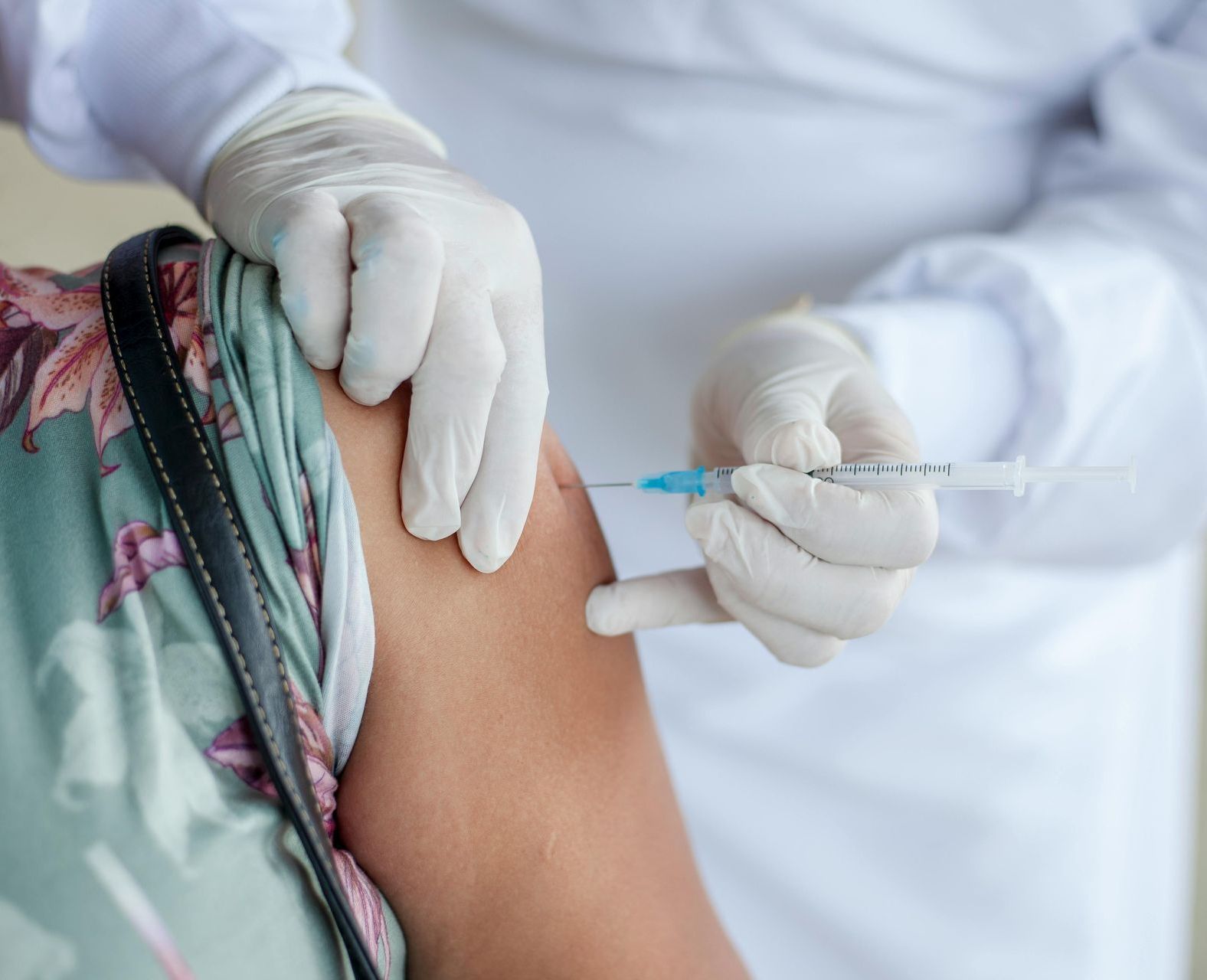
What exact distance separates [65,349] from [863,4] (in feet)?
3.31

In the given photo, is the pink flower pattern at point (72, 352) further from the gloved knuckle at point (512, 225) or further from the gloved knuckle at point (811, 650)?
the gloved knuckle at point (811, 650)

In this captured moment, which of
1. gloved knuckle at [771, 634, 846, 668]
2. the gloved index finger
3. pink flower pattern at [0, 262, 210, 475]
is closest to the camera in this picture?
pink flower pattern at [0, 262, 210, 475]

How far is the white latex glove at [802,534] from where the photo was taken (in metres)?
0.82

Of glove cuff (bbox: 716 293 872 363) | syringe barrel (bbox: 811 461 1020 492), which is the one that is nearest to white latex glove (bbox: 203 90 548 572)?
syringe barrel (bbox: 811 461 1020 492)

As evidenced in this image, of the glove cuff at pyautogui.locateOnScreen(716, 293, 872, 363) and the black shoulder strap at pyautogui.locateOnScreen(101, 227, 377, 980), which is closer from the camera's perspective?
the black shoulder strap at pyautogui.locateOnScreen(101, 227, 377, 980)

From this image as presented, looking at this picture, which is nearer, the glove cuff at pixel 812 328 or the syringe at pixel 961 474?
the syringe at pixel 961 474

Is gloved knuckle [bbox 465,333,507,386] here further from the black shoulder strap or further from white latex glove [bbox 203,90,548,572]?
the black shoulder strap

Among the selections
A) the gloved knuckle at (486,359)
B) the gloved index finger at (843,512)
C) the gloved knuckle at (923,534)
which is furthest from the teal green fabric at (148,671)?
the gloved knuckle at (923,534)

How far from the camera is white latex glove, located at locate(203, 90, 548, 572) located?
2.34 feet

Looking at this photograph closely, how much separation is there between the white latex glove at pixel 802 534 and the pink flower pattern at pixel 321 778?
251 mm

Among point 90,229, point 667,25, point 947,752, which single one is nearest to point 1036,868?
point 947,752

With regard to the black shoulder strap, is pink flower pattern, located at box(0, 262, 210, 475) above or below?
above

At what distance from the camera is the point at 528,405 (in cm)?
81

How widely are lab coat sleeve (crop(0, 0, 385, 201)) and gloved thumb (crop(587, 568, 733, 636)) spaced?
641 mm
